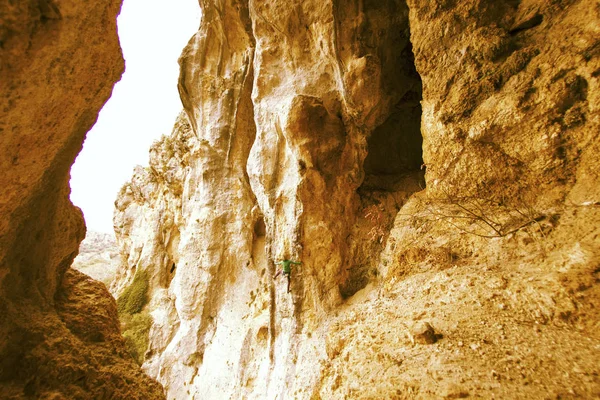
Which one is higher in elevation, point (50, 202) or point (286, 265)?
point (50, 202)

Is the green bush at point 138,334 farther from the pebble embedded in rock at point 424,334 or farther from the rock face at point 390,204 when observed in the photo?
the pebble embedded in rock at point 424,334

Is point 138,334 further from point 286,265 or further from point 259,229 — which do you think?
point 286,265

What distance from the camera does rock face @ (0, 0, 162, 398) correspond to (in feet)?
6.49

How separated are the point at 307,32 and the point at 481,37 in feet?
15.3

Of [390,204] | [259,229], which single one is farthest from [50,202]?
[259,229]

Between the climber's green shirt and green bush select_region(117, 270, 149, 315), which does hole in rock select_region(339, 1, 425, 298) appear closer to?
the climber's green shirt

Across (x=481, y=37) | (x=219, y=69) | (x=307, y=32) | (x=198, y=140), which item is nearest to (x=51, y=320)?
(x=481, y=37)

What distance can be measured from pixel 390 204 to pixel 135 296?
1309 centimetres

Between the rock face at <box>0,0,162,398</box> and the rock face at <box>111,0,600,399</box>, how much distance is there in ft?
9.44

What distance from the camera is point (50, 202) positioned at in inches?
116

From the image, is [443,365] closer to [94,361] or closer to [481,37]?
[94,361]

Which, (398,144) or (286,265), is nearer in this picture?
(286,265)

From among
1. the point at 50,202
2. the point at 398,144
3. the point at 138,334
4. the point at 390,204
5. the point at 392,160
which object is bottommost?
the point at 138,334

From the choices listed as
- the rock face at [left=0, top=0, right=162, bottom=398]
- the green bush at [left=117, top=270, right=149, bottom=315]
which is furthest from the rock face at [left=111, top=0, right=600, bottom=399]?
the rock face at [left=0, top=0, right=162, bottom=398]
